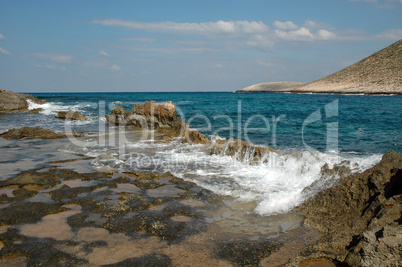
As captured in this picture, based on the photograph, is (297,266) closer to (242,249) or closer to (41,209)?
(242,249)

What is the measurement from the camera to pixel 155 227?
4020 millimetres

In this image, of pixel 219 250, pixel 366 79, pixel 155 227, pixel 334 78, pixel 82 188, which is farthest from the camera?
pixel 334 78

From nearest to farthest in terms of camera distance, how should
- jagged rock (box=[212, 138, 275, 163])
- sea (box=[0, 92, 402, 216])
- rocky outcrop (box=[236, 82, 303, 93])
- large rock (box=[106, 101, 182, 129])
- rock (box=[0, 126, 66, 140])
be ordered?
sea (box=[0, 92, 402, 216]), jagged rock (box=[212, 138, 275, 163]), rock (box=[0, 126, 66, 140]), large rock (box=[106, 101, 182, 129]), rocky outcrop (box=[236, 82, 303, 93])

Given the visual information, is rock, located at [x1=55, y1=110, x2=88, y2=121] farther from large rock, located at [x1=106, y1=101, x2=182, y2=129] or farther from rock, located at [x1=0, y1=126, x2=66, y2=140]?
rock, located at [x1=0, y1=126, x2=66, y2=140]

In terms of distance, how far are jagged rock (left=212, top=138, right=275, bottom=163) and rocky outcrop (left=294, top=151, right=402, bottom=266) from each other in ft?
10.1

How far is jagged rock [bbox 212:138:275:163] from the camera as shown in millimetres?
7617

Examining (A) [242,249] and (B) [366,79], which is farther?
(B) [366,79]

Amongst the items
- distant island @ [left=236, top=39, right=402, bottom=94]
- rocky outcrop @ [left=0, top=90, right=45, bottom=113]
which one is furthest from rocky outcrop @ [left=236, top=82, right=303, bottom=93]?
rocky outcrop @ [left=0, top=90, right=45, bottom=113]

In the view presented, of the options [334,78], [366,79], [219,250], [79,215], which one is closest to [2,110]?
[79,215]

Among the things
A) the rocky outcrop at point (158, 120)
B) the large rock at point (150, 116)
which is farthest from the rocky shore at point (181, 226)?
the large rock at point (150, 116)

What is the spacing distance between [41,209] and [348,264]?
4235mm

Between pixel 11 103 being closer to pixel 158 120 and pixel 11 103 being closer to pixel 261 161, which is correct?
→ pixel 158 120

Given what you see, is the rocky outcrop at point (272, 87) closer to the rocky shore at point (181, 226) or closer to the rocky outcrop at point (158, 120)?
the rocky outcrop at point (158, 120)

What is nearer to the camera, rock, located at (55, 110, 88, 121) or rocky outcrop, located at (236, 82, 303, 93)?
rock, located at (55, 110, 88, 121)
